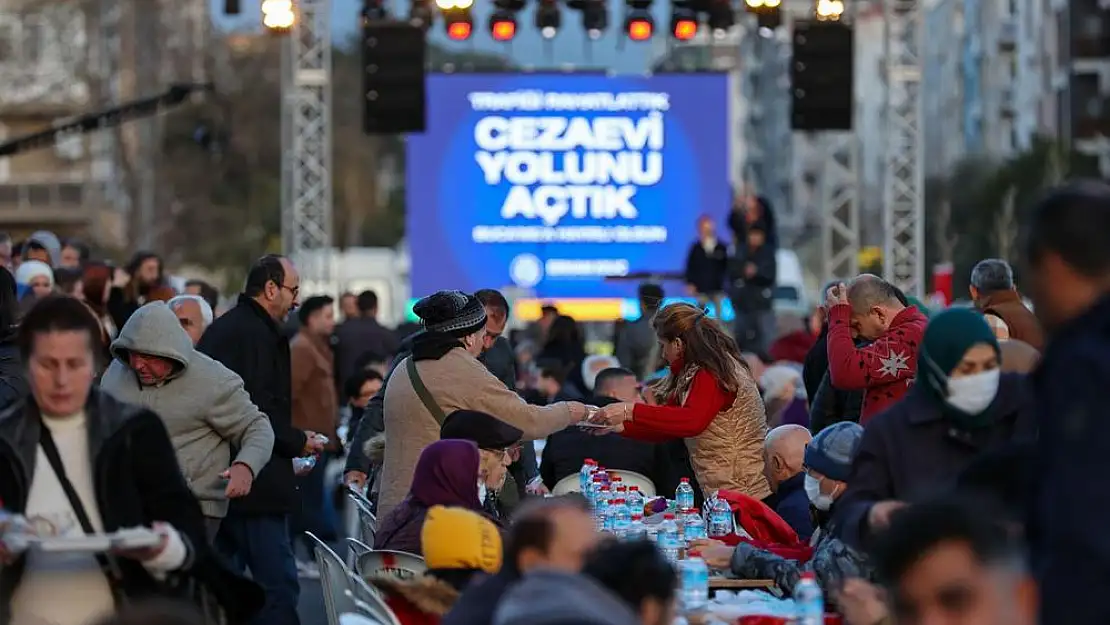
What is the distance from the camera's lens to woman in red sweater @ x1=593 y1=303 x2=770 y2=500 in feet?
35.1

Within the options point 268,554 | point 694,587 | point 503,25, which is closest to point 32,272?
point 268,554

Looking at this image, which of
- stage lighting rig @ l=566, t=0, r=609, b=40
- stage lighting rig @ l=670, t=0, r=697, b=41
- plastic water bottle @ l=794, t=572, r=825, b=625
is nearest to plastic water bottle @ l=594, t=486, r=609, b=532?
plastic water bottle @ l=794, t=572, r=825, b=625

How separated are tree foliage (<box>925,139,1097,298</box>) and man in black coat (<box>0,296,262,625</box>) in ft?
159

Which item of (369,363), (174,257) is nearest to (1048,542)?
(369,363)

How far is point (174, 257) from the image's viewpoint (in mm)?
69188

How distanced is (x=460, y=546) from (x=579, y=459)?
5.71m

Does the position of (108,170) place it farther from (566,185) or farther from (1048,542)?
(1048,542)

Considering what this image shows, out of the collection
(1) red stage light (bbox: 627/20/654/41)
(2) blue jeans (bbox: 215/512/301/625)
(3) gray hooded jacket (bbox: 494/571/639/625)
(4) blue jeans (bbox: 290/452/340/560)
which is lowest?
(4) blue jeans (bbox: 290/452/340/560)

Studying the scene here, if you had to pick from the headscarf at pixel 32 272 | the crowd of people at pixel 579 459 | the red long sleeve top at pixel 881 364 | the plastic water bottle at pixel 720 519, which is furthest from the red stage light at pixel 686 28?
the plastic water bottle at pixel 720 519

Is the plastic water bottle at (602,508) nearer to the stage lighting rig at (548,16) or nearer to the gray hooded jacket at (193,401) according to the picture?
the gray hooded jacket at (193,401)

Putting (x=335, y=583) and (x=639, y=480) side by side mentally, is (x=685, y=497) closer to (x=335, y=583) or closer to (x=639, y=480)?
(x=639, y=480)

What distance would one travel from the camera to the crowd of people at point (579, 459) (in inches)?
198

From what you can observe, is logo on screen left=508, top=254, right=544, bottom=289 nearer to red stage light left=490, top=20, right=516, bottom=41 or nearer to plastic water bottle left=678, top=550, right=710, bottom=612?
red stage light left=490, top=20, right=516, bottom=41

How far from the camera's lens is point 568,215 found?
30.2 metres
